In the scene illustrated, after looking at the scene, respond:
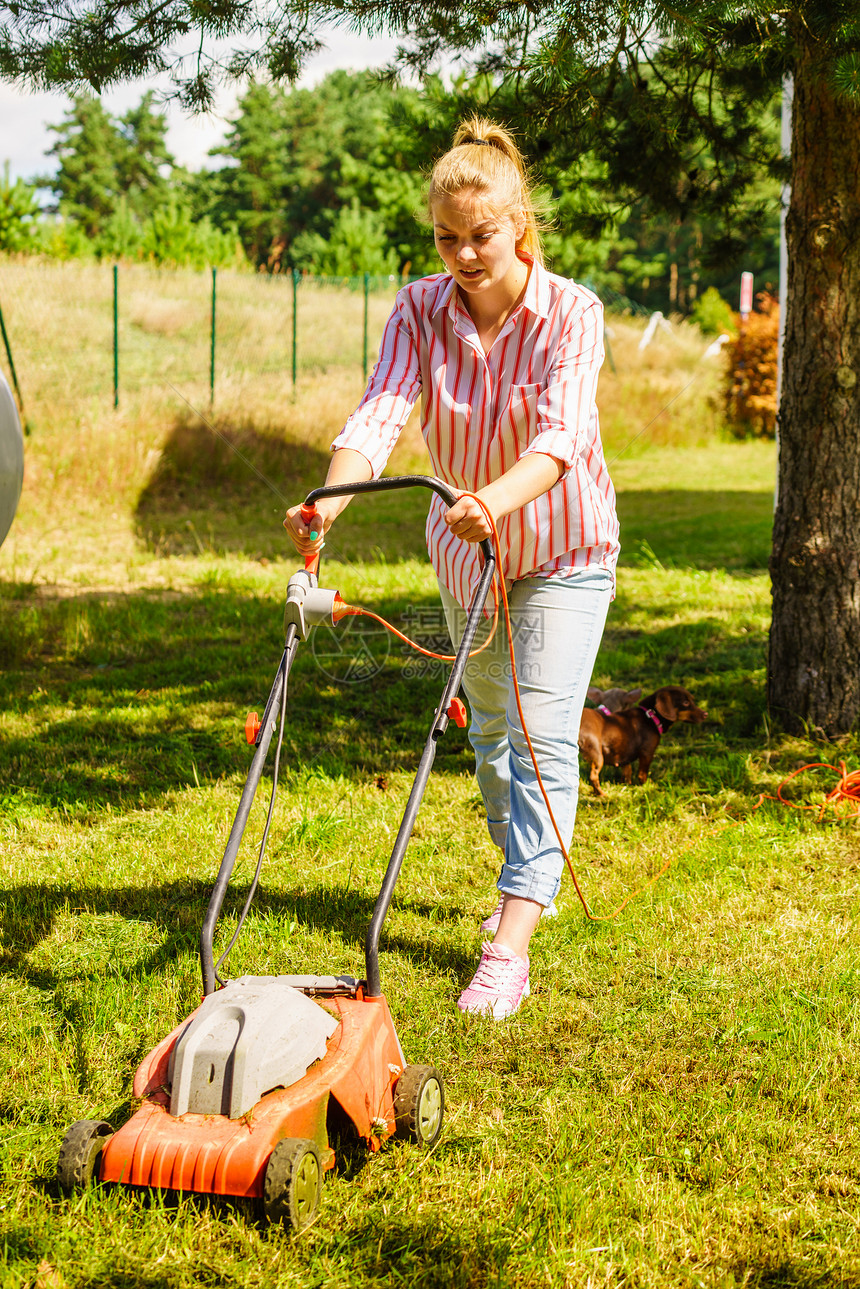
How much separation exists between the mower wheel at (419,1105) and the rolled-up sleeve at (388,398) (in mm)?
1271

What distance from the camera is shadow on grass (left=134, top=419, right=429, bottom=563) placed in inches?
353

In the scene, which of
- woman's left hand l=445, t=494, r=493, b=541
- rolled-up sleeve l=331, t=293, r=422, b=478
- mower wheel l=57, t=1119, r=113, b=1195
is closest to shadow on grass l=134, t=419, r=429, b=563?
rolled-up sleeve l=331, t=293, r=422, b=478

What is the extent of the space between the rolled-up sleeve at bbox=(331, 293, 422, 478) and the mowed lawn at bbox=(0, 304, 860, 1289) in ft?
4.44

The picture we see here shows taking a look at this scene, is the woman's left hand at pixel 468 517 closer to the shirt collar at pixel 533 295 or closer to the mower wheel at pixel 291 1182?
the shirt collar at pixel 533 295

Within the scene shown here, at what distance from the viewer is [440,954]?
3.01 m

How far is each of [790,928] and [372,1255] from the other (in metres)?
1.65

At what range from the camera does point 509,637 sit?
2.70 m

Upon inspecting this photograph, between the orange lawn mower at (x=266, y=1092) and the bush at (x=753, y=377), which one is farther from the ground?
the bush at (x=753, y=377)

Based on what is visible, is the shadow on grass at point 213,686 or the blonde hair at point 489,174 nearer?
the blonde hair at point 489,174

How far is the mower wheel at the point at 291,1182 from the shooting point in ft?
Answer: 5.98

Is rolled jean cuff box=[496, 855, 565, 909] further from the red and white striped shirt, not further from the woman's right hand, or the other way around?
the woman's right hand

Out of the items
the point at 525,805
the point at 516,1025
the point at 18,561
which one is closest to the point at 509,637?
the point at 525,805

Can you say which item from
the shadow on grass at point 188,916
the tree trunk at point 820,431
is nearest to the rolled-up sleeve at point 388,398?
the shadow on grass at point 188,916

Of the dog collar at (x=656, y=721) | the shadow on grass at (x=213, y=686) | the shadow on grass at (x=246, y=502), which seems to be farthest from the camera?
the shadow on grass at (x=246, y=502)
